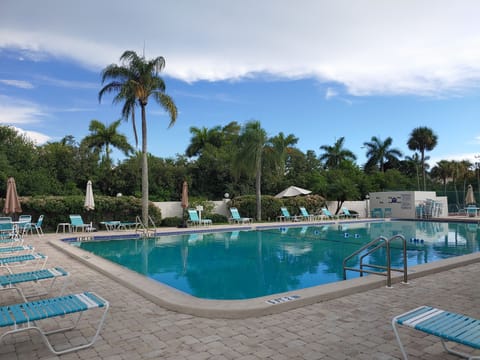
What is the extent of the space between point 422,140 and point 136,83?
1507 inches

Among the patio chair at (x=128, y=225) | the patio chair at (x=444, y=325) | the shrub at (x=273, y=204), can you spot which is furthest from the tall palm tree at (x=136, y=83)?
the patio chair at (x=444, y=325)

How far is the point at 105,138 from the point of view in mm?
31500

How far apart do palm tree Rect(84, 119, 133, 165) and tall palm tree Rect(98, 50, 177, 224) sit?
1469 cm

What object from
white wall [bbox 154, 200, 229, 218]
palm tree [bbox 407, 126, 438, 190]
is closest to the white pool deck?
white wall [bbox 154, 200, 229, 218]

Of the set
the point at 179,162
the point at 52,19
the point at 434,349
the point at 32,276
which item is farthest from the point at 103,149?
the point at 434,349

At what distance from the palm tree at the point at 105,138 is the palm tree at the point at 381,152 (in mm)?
28781

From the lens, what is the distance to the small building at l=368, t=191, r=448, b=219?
23891 millimetres

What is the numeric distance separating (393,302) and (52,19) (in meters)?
13.0

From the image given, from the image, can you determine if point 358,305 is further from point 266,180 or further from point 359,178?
point 359,178

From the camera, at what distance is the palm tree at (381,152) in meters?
43.5

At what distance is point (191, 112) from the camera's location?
32.5m

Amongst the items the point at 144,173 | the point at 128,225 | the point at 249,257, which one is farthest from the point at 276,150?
the point at 249,257

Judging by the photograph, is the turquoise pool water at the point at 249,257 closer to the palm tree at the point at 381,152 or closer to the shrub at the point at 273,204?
the shrub at the point at 273,204

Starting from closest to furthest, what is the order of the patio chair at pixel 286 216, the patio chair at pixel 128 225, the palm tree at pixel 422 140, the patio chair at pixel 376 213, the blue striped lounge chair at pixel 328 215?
the patio chair at pixel 128 225
the patio chair at pixel 286 216
the blue striped lounge chair at pixel 328 215
the patio chair at pixel 376 213
the palm tree at pixel 422 140
